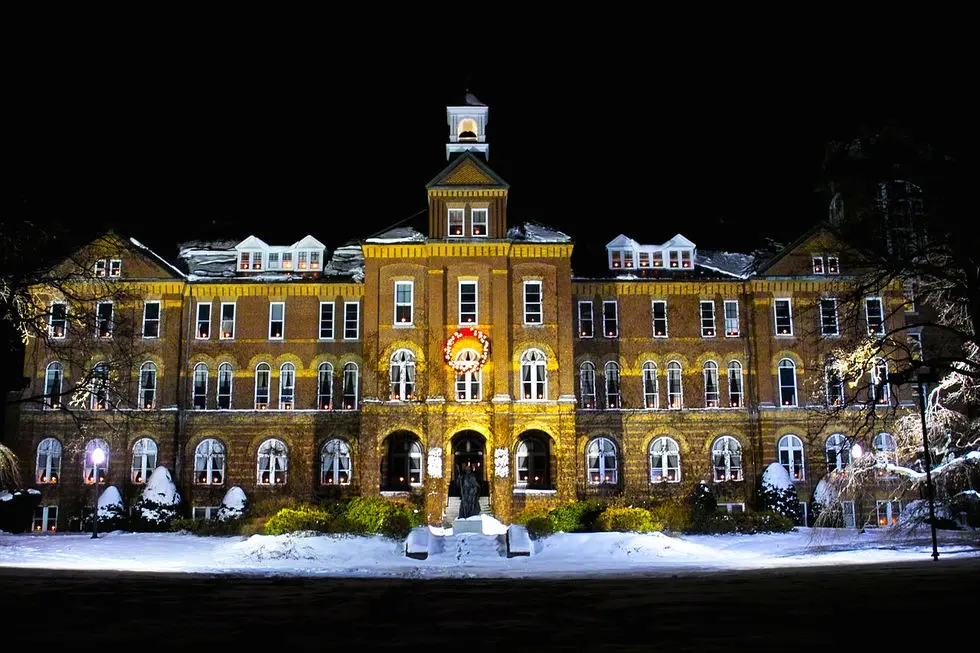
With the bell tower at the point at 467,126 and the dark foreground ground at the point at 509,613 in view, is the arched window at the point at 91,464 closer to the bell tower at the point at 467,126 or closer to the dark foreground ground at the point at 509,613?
the bell tower at the point at 467,126

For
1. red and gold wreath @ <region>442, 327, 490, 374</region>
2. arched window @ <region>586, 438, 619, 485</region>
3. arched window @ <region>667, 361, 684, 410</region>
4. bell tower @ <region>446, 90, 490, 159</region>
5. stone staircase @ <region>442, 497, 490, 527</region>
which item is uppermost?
bell tower @ <region>446, 90, 490, 159</region>

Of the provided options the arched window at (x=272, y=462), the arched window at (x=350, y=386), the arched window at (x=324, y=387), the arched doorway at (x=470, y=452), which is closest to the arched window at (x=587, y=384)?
the arched doorway at (x=470, y=452)

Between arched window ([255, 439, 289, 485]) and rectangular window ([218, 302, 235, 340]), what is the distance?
6.15 meters

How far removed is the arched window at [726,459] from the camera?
48.5 meters

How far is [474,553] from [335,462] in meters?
16.5

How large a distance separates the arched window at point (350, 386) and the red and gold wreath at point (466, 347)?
7173 millimetres

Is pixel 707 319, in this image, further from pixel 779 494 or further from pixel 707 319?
pixel 779 494

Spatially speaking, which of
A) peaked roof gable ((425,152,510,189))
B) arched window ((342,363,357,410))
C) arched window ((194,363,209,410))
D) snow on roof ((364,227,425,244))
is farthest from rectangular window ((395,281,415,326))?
arched window ((194,363,209,410))

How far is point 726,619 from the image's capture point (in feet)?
42.9

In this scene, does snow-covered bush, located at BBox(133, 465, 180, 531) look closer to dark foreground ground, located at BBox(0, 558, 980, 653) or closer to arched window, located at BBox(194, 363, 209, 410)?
arched window, located at BBox(194, 363, 209, 410)

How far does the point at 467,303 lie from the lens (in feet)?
150

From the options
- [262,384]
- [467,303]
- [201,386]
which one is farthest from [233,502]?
[467,303]

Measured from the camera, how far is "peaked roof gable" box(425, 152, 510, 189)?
46.3 metres

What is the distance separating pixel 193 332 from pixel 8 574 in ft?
95.1
